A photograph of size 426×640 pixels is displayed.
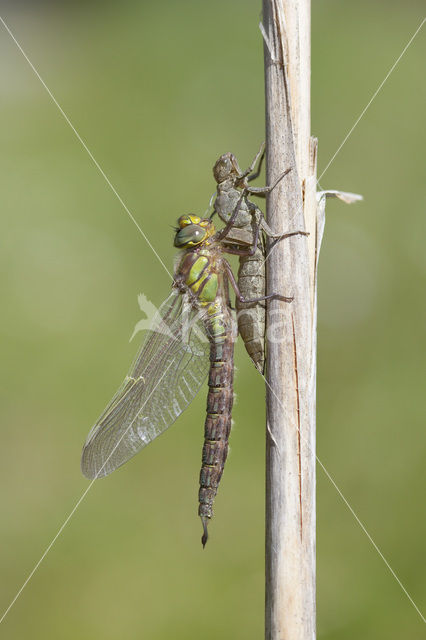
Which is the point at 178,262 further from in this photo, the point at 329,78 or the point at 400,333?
the point at 329,78

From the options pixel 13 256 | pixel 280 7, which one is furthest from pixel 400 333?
pixel 13 256

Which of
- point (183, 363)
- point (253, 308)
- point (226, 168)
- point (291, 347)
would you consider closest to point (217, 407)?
point (183, 363)

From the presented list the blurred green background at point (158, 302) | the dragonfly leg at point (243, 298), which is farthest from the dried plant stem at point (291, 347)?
the blurred green background at point (158, 302)

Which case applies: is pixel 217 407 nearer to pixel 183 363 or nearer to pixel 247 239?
pixel 183 363

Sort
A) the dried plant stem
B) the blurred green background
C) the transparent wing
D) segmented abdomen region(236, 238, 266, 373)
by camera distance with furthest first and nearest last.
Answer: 1. the blurred green background
2. the transparent wing
3. segmented abdomen region(236, 238, 266, 373)
4. the dried plant stem

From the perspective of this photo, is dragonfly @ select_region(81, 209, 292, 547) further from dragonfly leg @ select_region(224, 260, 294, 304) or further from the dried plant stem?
the dried plant stem

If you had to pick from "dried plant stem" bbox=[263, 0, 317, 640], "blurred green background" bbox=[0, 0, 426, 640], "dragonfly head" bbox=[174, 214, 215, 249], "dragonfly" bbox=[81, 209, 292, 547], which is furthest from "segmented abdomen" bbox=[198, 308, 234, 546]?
"blurred green background" bbox=[0, 0, 426, 640]
